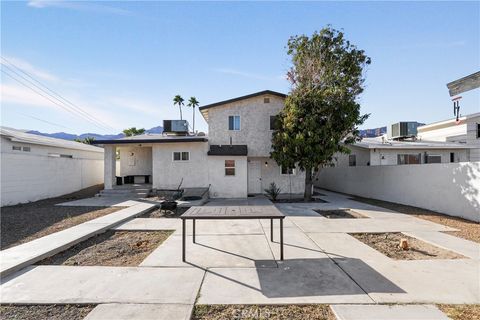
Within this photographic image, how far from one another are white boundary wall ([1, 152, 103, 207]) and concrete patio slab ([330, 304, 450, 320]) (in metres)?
15.2

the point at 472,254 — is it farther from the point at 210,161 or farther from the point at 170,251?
the point at 210,161

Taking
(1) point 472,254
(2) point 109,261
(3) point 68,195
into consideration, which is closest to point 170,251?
(2) point 109,261

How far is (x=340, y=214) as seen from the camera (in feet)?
34.1

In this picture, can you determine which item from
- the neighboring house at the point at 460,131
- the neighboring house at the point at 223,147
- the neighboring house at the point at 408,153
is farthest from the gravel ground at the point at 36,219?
the neighboring house at the point at 460,131

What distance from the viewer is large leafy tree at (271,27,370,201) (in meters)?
12.7

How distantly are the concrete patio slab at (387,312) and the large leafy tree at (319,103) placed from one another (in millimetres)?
9733

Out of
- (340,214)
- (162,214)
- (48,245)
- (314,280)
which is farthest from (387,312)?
(162,214)

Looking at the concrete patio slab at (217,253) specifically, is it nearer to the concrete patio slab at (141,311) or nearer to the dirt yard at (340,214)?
the concrete patio slab at (141,311)

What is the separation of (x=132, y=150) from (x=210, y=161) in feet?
24.5

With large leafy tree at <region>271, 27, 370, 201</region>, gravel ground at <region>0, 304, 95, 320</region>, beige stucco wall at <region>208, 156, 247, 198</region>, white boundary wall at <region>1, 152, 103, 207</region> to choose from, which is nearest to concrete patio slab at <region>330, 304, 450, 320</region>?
gravel ground at <region>0, 304, 95, 320</region>

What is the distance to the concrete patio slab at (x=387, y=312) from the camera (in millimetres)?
3145

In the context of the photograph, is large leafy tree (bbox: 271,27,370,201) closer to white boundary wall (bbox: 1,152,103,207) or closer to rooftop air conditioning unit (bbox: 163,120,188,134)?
rooftop air conditioning unit (bbox: 163,120,188,134)

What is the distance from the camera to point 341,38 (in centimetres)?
1408

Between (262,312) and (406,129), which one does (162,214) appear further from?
(406,129)
